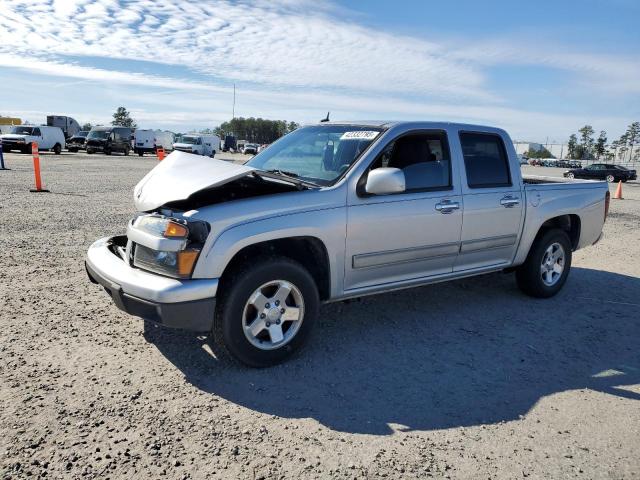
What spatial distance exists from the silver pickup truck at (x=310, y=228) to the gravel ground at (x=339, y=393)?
0.46 m

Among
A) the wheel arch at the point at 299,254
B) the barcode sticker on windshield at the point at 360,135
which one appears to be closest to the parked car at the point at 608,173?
the barcode sticker on windshield at the point at 360,135

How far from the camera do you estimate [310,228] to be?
3.81 metres

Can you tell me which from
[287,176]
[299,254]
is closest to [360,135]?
[287,176]

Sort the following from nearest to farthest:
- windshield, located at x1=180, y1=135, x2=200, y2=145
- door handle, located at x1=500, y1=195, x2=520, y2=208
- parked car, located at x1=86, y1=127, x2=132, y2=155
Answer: door handle, located at x1=500, y1=195, x2=520, y2=208, parked car, located at x1=86, y1=127, x2=132, y2=155, windshield, located at x1=180, y1=135, x2=200, y2=145

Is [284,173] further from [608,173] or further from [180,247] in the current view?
[608,173]

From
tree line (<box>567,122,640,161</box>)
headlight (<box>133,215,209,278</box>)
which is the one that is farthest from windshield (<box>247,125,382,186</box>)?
tree line (<box>567,122,640,161</box>)

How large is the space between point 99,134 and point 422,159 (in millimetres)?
38654

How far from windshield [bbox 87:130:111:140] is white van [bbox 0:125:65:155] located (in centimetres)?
368

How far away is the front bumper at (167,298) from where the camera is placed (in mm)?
3332

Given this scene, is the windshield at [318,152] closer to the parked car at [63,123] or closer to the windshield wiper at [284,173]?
the windshield wiper at [284,173]

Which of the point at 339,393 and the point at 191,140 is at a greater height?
the point at 191,140

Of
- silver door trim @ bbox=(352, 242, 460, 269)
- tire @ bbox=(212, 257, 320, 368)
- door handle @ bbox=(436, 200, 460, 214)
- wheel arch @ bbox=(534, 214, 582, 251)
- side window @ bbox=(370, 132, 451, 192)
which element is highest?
side window @ bbox=(370, 132, 451, 192)

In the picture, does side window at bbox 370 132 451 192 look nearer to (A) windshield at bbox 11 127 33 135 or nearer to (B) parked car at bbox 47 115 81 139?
(A) windshield at bbox 11 127 33 135

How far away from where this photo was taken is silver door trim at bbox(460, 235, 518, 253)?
15.9 ft
